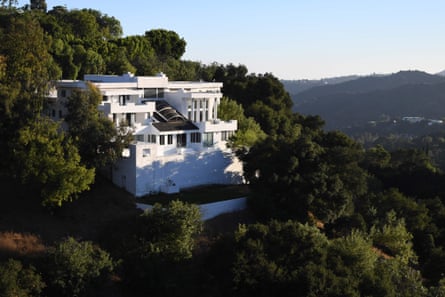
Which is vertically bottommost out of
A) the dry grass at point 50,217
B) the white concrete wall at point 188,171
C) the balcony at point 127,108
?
the dry grass at point 50,217

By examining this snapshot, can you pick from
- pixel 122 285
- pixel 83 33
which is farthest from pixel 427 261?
pixel 83 33

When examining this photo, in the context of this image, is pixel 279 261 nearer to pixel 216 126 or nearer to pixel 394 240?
pixel 394 240

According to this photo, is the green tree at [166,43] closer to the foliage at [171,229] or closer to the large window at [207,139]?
the large window at [207,139]

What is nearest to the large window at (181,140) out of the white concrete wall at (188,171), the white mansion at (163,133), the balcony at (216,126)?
the white mansion at (163,133)

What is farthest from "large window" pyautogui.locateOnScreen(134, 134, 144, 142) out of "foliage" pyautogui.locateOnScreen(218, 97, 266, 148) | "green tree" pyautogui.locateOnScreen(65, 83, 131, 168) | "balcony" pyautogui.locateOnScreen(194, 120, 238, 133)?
"foliage" pyautogui.locateOnScreen(218, 97, 266, 148)

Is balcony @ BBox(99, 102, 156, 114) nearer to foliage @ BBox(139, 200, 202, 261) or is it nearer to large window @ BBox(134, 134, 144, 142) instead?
large window @ BBox(134, 134, 144, 142)

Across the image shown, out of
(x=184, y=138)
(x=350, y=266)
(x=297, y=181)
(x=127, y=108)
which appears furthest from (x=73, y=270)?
(x=184, y=138)
